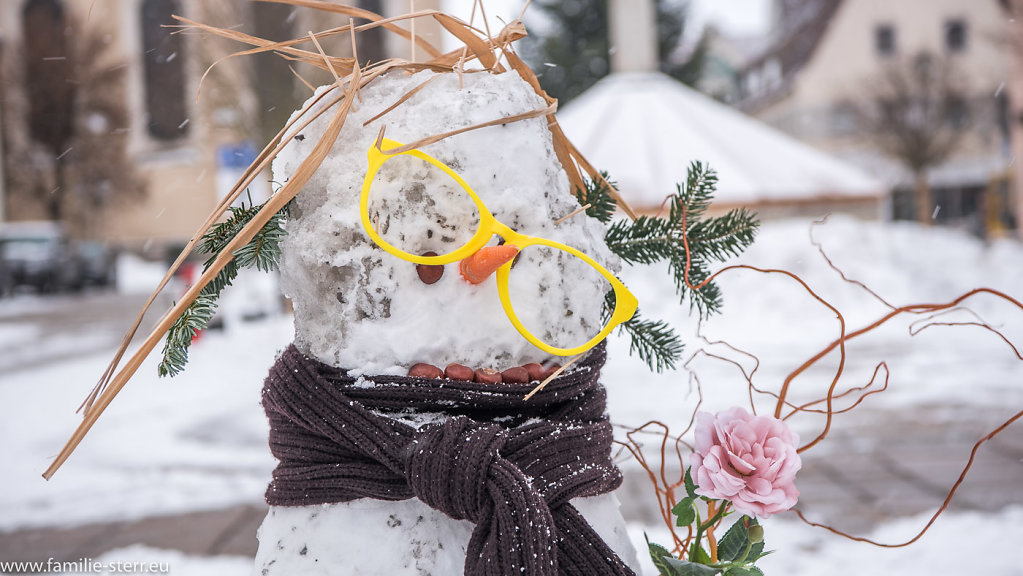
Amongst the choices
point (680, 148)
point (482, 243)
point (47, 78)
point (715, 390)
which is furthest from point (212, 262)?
point (47, 78)

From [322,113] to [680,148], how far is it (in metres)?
7.25

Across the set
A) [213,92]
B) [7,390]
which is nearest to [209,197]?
[213,92]

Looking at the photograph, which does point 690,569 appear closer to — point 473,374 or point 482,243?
point 473,374

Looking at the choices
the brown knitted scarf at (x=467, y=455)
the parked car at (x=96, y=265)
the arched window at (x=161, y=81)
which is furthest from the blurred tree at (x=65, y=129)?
the brown knitted scarf at (x=467, y=455)

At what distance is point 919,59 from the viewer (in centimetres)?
2120

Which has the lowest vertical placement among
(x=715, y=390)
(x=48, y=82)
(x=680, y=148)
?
(x=48, y=82)

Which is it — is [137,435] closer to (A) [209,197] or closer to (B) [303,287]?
(B) [303,287]

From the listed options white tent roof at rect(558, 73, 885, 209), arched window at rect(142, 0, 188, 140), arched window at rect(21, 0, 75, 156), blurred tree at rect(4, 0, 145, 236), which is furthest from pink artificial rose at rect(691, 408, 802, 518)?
arched window at rect(21, 0, 75, 156)

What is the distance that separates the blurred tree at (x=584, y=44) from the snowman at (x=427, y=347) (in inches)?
519

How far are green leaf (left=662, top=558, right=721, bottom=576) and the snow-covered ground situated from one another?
202 millimetres

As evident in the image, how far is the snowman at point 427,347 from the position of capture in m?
0.83

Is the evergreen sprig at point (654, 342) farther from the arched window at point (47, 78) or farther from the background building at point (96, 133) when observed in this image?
the arched window at point (47, 78)

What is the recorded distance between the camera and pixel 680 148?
779 centimetres

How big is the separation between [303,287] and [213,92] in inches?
410
